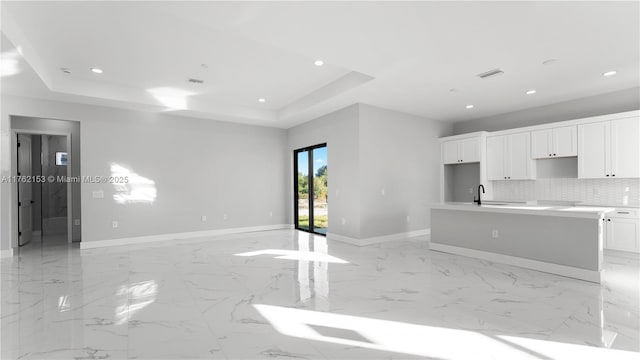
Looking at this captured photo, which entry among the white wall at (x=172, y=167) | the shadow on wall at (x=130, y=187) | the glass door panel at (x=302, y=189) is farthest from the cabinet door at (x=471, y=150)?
the shadow on wall at (x=130, y=187)

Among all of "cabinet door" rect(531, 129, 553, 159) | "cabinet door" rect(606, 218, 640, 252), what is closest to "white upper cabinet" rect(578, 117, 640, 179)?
"cabinet door" rect(531, 129, 553, 159)

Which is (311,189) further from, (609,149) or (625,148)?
(625,148)

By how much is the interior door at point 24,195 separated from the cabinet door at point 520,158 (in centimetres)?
1003

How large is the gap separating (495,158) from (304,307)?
5886 millimetres

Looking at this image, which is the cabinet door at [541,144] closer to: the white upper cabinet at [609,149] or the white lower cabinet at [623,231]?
the white upper cabinet at [609,149]

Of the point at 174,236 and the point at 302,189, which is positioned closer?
the point at 174,236

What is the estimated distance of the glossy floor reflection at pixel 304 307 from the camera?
7.35 feet

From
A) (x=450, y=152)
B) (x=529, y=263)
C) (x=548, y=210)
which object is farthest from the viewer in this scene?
(x=450, y=152)

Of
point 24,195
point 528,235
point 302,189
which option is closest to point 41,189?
point 24,195

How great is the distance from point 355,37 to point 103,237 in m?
6.02

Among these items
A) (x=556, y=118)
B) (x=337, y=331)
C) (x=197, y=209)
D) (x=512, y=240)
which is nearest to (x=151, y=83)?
(x=197, y=209)

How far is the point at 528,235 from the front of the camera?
4293 mm

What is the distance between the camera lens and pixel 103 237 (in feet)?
19.7

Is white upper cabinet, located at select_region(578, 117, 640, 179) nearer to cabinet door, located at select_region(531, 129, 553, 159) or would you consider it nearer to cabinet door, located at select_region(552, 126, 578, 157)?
cabinet door, located at select_region(552, 126, 578, 157)
